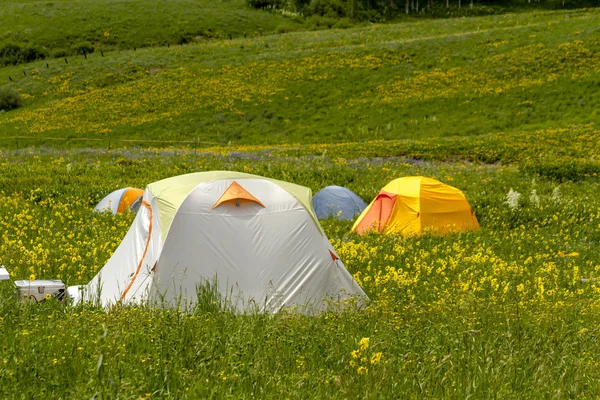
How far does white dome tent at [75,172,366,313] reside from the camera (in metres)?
8.44

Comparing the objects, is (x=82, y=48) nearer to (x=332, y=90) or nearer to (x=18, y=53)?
(x=18, y=53)

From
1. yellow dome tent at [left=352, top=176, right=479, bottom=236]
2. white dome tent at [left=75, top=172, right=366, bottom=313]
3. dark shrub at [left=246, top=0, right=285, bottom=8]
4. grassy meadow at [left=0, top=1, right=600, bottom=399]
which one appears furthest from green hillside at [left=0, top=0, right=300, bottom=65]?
white dome tent at [left=75, top=172, right=366, bottom=313]

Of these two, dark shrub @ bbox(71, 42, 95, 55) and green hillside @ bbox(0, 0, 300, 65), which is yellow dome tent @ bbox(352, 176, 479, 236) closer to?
green hillside @ bbox(0, 0, 300, 65)

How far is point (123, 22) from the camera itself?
89250 mm

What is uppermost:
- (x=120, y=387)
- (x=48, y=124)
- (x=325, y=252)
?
(x=120, y=387)

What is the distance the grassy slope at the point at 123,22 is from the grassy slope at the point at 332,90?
1715 centimetres

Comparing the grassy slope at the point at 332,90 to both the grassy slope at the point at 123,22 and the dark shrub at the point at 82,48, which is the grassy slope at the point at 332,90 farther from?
the grassy slope at the point at 123,22

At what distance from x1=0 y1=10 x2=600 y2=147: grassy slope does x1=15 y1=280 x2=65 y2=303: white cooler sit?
33.7 meters

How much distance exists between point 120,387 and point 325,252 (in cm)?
533

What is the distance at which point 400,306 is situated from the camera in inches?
308

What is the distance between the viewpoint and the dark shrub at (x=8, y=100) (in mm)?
54125

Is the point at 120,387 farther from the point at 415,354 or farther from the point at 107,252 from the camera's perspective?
the point at 107,252

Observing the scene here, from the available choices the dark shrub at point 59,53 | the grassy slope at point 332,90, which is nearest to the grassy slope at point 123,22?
the dark shrub at point 59,53

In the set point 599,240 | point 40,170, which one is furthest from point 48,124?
point 599,240
